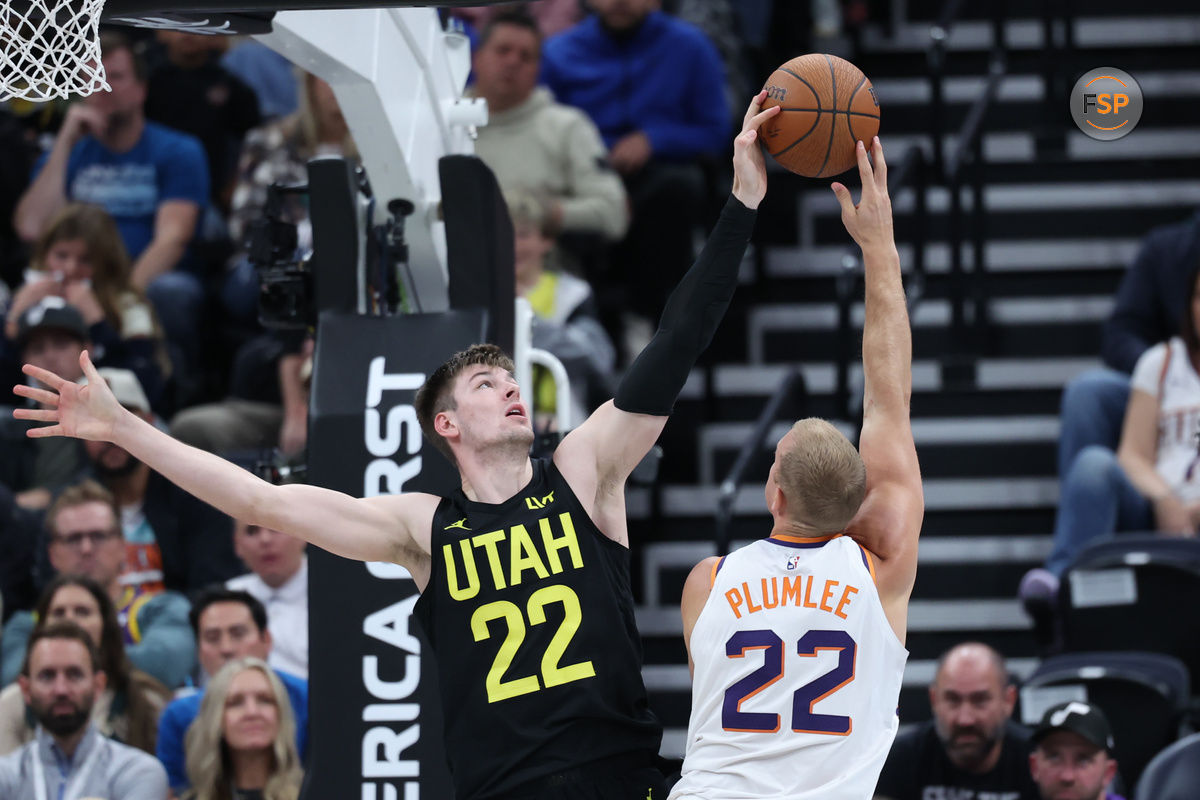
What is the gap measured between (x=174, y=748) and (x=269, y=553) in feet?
3.88

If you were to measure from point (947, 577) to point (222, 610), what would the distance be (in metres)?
3.86

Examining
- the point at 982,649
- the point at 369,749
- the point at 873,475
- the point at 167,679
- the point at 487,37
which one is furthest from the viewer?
the point at 487,37

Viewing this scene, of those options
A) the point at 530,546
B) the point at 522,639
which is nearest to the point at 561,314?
the point at 530,546

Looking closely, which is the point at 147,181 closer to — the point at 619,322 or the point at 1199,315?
the point at 619,322

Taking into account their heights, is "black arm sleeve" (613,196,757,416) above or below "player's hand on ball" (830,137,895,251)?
below

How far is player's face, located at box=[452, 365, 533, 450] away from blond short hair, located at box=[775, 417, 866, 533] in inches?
32.8

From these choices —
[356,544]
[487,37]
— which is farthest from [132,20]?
[487,37]

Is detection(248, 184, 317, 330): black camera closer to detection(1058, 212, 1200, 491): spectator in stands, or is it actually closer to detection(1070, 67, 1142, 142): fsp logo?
detection(1070, 67, 1142, 142): fsp logo

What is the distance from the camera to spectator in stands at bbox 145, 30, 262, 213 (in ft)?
39.8

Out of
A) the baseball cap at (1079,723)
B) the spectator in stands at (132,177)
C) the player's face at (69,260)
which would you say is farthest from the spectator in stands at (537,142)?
the baseball cap at (1079,723)

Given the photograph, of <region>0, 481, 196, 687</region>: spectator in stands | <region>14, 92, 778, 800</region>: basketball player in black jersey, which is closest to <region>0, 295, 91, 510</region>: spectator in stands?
<region>0, 481, 196, 687</region>: spectator in stands

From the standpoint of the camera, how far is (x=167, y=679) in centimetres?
897

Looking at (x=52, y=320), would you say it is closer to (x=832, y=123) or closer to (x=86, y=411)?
(x=86, y=411)

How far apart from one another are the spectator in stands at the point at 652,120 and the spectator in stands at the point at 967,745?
331 centimetres
